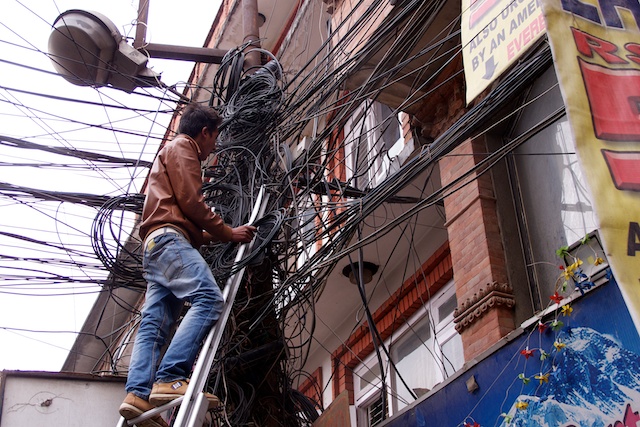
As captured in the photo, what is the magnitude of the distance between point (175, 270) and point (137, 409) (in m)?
0.93

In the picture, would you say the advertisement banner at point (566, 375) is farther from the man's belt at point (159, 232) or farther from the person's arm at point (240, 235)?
the man's belt at point (159, 232)

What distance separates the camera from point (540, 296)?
19.8ft

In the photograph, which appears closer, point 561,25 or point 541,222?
point 561,25

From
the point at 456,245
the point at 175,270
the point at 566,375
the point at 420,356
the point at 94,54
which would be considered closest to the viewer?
the point at 566,375

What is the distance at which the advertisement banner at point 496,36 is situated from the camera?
4402mm

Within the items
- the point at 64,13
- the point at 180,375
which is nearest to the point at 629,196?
the point at 180,375

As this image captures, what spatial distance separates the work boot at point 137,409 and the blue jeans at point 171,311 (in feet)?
0.15

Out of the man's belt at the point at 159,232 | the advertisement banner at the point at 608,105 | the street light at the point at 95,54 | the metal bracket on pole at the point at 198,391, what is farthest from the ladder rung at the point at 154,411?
the street light at the point at 95,54

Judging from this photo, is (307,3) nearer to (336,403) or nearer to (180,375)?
(336,403)

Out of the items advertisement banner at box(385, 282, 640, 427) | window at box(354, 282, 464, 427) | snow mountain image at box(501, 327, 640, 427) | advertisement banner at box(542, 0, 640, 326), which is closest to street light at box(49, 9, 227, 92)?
window at box(354, 282, 464, 427)

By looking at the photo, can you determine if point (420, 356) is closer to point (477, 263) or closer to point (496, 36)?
point (477, 263)

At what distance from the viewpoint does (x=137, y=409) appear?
4457mm

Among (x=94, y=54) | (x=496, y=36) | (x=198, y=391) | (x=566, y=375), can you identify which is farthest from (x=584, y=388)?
(x=94, y=54)

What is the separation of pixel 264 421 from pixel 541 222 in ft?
8.60
